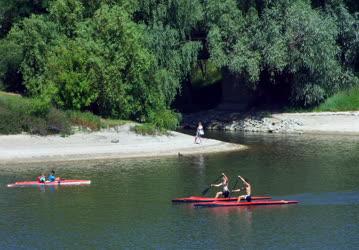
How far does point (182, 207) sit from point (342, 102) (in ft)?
119

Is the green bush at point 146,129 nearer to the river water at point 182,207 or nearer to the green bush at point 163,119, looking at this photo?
the green bush at point 163,119

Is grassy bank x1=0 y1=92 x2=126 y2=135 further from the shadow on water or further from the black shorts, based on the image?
the shadow on water

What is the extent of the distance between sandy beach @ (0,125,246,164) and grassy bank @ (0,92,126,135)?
66 centimetres

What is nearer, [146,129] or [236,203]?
[236,203]

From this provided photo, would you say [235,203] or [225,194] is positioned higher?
[225,194]

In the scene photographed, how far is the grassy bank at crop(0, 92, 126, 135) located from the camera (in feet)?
205

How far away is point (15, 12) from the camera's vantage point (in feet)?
256

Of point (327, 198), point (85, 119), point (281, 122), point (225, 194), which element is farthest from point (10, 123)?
point (281, 122)

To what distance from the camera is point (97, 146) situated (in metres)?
62.2

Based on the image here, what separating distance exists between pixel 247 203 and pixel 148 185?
7170 mm

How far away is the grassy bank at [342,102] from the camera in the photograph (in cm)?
7875

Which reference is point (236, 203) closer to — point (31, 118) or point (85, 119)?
point (85, 119)

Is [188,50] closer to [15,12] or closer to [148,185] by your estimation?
[15,12]

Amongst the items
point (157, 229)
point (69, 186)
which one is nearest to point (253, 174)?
point (69, 186)
